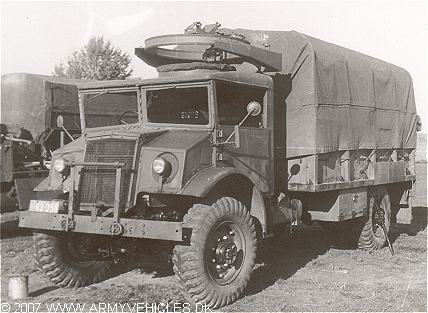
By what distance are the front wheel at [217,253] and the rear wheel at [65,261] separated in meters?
1.66

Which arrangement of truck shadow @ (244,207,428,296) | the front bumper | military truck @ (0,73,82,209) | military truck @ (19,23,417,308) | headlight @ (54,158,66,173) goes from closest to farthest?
the front bumper
military truck @ (19,23,417,308)
headlight @ (54,158,66,173)
truck shadow @ (244,207,428,296)
military truck @ (0,73,82,209)

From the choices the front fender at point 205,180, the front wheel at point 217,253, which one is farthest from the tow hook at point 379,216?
the front fender at point 205,180

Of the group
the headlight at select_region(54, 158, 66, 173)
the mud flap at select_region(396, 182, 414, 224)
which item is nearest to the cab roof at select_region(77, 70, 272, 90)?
the headlight at select_region(54, 158, 66, 173)

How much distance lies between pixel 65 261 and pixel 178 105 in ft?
7.79

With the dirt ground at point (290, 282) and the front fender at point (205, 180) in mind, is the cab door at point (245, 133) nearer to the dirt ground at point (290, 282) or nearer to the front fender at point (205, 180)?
the front fender at point (205, 180)

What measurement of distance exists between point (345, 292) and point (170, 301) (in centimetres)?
220

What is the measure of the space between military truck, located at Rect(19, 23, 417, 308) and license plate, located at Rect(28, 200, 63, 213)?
16 mm

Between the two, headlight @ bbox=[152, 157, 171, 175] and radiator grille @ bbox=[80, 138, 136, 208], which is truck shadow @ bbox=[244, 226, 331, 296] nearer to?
headlight @ bbox=[152, 157, 171, 175]

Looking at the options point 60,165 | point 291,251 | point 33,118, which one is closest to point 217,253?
point 60,165

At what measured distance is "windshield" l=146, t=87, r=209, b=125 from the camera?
6.60 m

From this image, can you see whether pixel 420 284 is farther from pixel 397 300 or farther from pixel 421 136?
pixel 421 136

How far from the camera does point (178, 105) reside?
676 cm

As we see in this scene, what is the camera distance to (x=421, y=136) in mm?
50906

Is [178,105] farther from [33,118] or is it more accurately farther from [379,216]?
[33,118]
